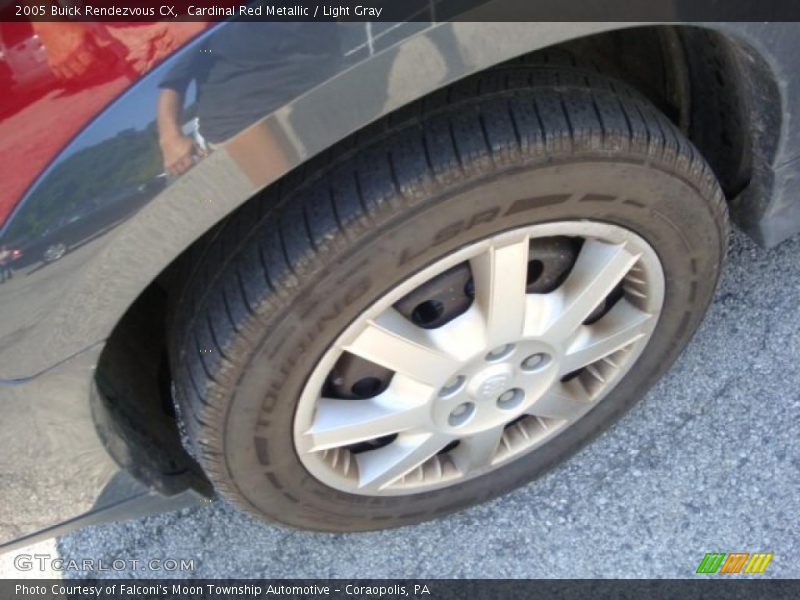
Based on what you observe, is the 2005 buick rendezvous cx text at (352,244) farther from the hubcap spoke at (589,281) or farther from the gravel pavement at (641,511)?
the gravel pavement at (641,511)

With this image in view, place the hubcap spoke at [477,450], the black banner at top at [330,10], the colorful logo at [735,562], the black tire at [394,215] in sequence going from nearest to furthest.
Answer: the black banner at top at [330,10], the black tire at [394,215], the hubcap spoke at [477,450], the colorful logo at [735,562]

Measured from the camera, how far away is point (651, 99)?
6.86ft

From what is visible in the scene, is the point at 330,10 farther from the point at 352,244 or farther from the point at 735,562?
the point at 735,562

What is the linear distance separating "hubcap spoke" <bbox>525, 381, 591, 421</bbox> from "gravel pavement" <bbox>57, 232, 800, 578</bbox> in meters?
0.26

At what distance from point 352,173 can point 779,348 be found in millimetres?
1344

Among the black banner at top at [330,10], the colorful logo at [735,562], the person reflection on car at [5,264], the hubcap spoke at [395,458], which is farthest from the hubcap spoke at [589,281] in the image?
the person reflection on car at [5,264]

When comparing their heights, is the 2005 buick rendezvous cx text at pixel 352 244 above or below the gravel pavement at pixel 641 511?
above

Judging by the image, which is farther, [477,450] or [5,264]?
[477,450]

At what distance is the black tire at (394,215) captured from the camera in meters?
1.50

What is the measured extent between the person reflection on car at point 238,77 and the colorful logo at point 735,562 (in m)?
1.44

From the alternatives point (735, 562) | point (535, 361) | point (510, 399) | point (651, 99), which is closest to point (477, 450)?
point (510, 399)

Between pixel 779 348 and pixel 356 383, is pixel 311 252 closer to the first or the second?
pixel 356 383

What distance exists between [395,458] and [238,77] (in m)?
0.95

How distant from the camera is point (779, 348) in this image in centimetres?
233
